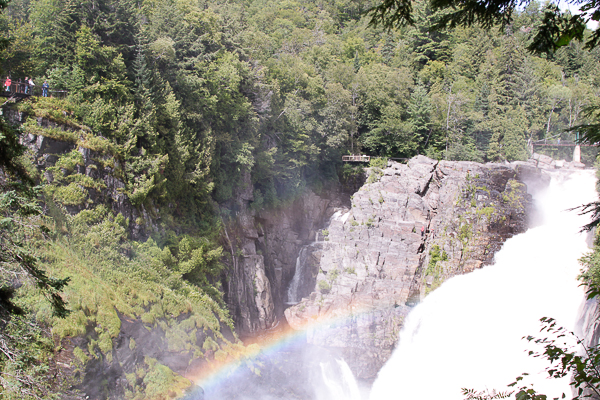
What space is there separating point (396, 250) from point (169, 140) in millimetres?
18033

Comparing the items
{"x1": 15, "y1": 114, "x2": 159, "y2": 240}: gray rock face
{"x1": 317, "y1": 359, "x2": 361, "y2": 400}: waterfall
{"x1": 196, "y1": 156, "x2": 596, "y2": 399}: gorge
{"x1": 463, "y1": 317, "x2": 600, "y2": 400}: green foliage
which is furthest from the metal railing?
{"x1": 317, "y1": 359, "x2": 361, "y2": 400}: waterfall

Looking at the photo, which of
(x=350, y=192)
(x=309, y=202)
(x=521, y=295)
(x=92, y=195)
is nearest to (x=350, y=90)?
(x=350, y=192)

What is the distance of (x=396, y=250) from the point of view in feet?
102

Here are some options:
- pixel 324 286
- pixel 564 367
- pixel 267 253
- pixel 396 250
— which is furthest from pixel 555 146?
pixel 564 367

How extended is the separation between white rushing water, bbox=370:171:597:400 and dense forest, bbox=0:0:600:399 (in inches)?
473

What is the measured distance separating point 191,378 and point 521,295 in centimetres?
2140

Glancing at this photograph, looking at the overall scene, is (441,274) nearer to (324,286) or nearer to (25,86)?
(324,286)

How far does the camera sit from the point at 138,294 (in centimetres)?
2020

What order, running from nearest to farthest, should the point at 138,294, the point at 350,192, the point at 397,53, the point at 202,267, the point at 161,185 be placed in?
the point at 138,294 → the point at 161,185 → the point at 202,267 → the point at 350,192 → the point at 397,53

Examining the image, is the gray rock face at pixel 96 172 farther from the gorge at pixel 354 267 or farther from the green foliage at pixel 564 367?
the green foliage at pixel 564 367

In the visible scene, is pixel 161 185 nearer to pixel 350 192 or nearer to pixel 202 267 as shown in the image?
pixel 202 267

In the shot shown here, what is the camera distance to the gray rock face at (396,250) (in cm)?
3008

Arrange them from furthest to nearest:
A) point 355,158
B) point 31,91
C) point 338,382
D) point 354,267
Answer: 1. point 355,158
2. point 354,267
3. point 338,382
4. point 31,91

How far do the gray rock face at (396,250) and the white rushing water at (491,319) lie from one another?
3.73 ft
